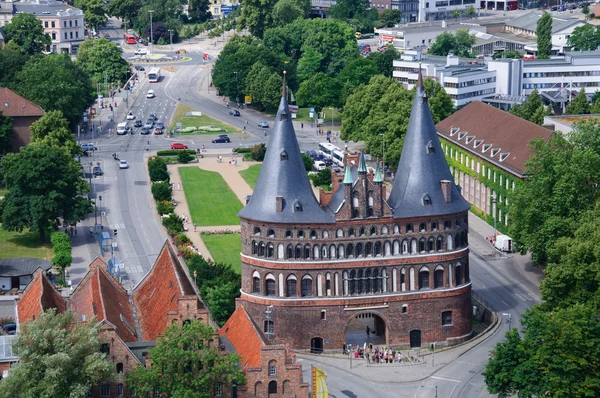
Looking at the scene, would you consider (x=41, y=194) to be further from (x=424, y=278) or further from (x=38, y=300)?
(x=424, y=278)

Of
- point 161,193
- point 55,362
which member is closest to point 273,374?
point 55,362

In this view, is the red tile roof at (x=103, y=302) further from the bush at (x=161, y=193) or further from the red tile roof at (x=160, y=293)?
the bush at (x=161, y=193)

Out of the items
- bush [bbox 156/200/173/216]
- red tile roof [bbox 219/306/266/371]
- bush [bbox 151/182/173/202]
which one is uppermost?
red tile roof [bbox 219/306/266/371]

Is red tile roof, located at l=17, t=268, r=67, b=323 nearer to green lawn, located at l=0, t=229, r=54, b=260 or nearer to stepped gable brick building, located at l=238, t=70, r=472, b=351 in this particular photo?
stepped gable brick building, located at l=238, t=70, r=472, b=351

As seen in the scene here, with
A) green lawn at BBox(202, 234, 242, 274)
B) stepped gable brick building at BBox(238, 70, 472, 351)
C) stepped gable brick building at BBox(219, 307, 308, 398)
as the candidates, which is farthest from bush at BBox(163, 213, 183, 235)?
stepped gable brick building at BBox(219, 307, 308, 398)

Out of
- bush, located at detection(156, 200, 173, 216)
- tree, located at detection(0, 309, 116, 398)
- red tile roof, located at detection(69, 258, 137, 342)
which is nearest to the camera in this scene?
tree, located at detection(0, 309, 116, 398)

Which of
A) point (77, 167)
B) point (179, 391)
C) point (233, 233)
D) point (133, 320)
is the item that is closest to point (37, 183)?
point (77, 167)

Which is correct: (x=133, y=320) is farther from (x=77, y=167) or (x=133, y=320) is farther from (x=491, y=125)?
(x=491, y=125)
